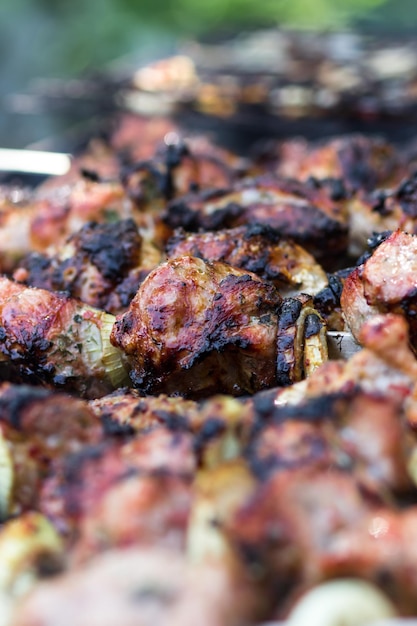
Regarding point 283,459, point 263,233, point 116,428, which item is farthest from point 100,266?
point 283,459

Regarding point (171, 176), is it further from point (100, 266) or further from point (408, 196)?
point (408, 196)

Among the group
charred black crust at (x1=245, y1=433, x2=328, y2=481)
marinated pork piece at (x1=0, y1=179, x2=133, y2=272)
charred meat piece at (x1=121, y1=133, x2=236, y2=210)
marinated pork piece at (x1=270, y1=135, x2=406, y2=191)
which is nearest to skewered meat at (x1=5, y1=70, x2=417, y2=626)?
charred black crust at (x1=245, y1=433, x2=328, y2=481)

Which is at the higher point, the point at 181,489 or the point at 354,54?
the point at 354,54

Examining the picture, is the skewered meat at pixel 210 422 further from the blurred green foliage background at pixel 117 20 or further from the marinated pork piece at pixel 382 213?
the blurred green foliage background at pixel 117 20

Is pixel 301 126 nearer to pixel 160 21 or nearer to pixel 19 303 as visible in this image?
pixel 19 303

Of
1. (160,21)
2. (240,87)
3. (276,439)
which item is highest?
(160,21)

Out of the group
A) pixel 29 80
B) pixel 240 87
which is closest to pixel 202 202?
pixel 240 87

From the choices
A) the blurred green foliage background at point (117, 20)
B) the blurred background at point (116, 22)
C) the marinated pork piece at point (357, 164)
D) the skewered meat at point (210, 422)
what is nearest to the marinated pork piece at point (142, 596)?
the skewered meat at point (210, 422)
